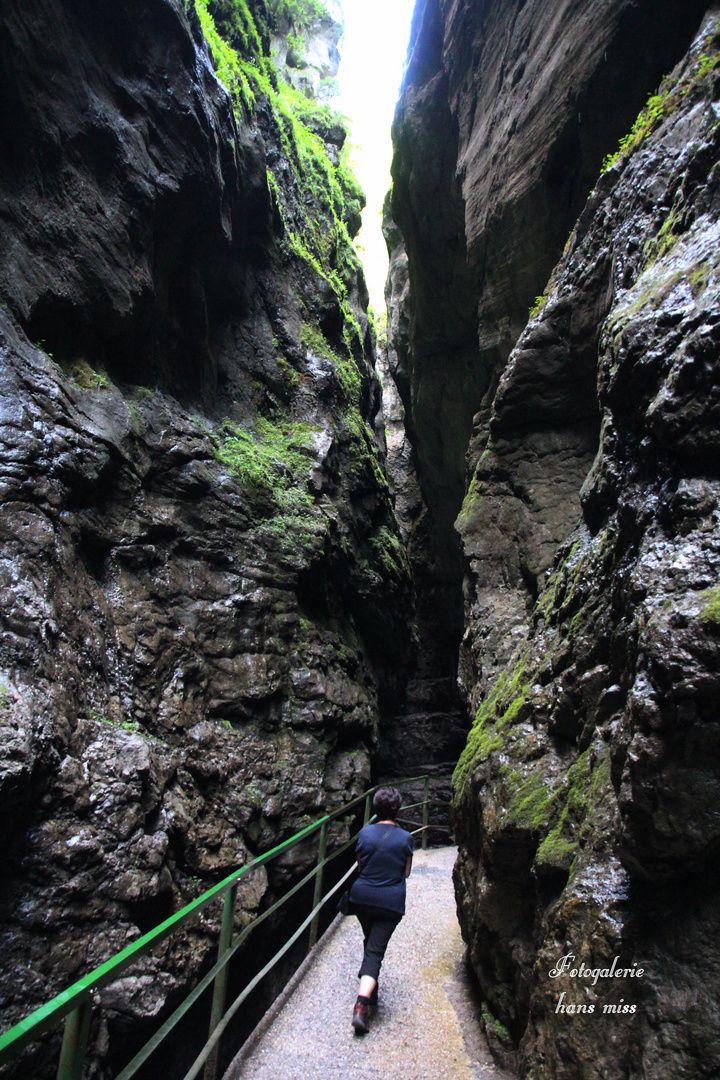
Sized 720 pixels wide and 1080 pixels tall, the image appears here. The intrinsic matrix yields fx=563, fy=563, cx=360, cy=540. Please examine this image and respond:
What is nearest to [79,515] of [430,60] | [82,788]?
[82,788]

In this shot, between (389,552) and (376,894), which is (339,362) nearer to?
(389,552)

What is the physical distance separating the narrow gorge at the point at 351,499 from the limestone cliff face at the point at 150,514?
4 cm

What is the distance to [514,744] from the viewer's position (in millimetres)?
4059

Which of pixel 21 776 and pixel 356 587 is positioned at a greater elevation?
pixel 356 587

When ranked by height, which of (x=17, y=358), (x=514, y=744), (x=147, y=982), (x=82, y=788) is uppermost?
(x=17, y=358)

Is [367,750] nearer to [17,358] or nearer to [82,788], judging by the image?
[82,788]

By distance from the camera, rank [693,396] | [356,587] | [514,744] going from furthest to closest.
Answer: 1. [356,587]
2. [514,744]
3. [693,396]

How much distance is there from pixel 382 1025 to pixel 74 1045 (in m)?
2.45

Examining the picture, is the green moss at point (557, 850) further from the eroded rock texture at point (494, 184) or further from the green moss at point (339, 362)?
the green moss at point (339, 362)

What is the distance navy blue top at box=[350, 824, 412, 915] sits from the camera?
3.68m

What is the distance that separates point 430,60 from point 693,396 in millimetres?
13850

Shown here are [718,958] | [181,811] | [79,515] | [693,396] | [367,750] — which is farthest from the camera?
[367,750]

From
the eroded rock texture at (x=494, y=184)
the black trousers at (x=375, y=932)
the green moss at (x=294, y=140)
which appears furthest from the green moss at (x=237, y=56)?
the black trousers at (x=375, y=932)

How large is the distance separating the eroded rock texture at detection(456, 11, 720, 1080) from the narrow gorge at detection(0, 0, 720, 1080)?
0.02 meters
